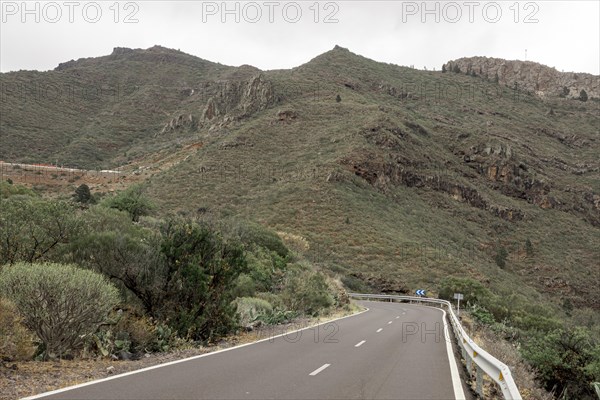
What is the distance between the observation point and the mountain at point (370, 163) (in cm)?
5191

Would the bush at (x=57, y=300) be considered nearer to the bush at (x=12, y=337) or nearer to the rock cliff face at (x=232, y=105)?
the bush at (x=12, y=337)

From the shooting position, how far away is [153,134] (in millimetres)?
107688

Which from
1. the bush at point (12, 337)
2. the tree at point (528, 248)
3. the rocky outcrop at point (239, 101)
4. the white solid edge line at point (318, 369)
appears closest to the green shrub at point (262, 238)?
the white solid edge line at point (318, 369)

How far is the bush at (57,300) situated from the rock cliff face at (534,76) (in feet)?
531

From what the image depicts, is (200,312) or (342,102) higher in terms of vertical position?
(342,102)

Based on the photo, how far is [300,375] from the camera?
368 inches

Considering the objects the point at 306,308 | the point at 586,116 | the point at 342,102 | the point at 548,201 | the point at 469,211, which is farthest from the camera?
the point at 586,116

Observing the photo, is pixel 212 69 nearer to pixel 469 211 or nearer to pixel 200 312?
pixel 469 211

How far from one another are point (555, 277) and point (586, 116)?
87.6m

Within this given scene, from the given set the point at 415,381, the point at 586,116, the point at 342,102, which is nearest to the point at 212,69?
the point at 342,102

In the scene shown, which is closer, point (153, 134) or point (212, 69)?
point (153, 134)

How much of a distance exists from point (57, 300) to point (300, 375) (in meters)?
4.71

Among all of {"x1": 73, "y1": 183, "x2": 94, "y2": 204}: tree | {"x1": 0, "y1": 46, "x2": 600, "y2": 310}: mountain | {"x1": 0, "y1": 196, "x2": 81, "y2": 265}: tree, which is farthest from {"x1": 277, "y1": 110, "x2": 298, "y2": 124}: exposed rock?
{"x1": 0, "y1": 196, "x2": 81, "y2": 265}: tree

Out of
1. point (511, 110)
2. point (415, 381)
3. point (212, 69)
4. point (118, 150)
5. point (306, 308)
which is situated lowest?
point (306, 308)
